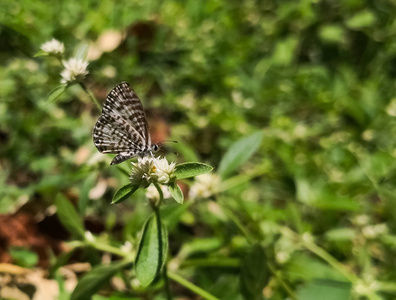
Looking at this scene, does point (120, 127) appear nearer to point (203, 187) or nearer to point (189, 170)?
point (189, 170)

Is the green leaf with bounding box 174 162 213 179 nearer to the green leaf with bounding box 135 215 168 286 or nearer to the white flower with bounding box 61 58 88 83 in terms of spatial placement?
the green leaf with bounding box 135 215 168 286

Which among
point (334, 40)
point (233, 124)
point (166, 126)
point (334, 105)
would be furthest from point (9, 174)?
point (334, 40)

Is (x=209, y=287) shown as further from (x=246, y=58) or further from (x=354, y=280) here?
(x=246, y=58)

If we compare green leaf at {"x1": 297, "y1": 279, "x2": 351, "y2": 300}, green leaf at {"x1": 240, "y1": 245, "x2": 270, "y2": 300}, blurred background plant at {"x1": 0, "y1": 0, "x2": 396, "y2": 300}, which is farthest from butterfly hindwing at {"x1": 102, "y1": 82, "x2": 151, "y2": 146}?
green leaf at {"x1": 297, "y1": 279, "x2": 351, "y2": 300}

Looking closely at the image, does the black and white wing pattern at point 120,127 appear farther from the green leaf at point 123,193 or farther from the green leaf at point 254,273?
the green leaf at point 254,273

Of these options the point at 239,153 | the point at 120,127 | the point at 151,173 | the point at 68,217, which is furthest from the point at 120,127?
the point at 239,153
